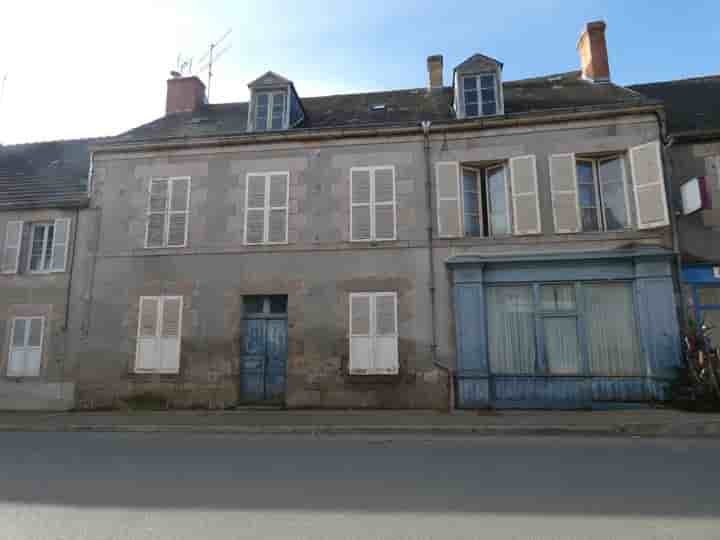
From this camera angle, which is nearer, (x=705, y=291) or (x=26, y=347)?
(x=705, y=291)

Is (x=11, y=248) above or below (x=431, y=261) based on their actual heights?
above

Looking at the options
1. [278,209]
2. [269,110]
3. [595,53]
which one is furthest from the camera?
[595,53]

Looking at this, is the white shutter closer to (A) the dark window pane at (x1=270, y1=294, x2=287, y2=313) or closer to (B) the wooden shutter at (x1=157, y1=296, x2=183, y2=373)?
(B) the wooden shutter at (x1=157, y1=296, x2=183, y2=373)

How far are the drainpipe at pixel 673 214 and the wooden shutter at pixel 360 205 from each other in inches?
233

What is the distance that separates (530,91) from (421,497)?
11.0 meters

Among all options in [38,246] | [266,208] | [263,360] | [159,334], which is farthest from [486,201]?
[38,246]

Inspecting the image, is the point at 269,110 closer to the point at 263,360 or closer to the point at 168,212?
the point at 168,212

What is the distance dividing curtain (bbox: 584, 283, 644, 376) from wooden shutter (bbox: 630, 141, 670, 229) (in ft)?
4.48

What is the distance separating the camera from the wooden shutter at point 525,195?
9.95 m

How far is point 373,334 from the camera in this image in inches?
392

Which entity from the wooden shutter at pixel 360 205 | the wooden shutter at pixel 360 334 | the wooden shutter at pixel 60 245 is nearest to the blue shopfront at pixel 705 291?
the wooden shutter at pixel 360 334

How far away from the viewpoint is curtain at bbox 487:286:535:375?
958 cm

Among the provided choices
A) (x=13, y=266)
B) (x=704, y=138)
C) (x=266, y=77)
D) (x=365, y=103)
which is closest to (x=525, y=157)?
(x=704, y=138)

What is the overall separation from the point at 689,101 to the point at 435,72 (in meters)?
6.27
